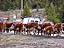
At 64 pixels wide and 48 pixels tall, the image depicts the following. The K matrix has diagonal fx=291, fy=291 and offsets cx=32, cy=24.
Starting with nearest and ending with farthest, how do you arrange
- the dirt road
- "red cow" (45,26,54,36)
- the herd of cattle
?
the dirt road < "red cow" (45,26,54,36) < the herd of cattle

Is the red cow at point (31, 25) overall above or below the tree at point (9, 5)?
above

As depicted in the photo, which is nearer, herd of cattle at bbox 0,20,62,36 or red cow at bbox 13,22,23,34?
herd of cattle at bbox 0,20,62,36

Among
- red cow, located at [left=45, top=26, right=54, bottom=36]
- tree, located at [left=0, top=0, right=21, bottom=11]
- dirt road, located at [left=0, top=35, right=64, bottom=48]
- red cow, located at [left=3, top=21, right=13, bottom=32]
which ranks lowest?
tree, located at [left=0, top=0, right=21, bottom=11]

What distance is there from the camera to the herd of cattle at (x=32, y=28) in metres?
18.6

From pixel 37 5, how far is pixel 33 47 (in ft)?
161

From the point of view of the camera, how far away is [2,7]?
64188 mm

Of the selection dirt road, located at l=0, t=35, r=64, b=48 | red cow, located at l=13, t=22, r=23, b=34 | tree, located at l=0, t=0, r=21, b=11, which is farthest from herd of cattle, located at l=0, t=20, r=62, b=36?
tree, located at l=0, t=0, r=21, b=11

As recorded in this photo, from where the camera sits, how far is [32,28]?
20.2 metres

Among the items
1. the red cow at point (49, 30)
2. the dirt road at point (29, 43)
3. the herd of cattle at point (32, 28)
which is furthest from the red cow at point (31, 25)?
the dirt road at point (29, 43)

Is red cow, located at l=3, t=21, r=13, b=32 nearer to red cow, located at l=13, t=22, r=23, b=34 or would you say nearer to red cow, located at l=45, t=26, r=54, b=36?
red cow, located at l=13, t=22, r=23, b=34

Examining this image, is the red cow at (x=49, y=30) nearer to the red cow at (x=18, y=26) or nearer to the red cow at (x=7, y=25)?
the red cow at (x=18, y=26)

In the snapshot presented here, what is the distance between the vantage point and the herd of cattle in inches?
732

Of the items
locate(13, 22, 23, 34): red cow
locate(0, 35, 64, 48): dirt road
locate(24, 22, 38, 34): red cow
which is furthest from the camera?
locate(13, 22, 23, 34): red cow

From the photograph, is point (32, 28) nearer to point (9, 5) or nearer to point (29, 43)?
point (29, 43)
